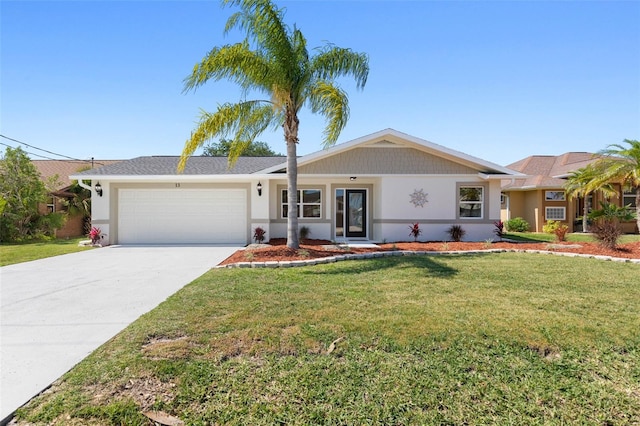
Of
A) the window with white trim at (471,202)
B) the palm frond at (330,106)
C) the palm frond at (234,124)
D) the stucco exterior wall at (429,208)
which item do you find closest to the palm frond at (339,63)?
the palm frond at (330,106)

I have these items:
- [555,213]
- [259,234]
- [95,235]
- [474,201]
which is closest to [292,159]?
[259,234]

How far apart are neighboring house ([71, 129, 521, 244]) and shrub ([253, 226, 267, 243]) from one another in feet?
0.89

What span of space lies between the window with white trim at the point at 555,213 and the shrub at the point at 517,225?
54.3 inches

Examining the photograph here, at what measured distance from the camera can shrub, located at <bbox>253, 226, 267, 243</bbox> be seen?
14.0 metres

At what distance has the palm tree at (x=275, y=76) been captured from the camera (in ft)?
28.9

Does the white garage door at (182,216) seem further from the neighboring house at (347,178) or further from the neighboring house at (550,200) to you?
the neighboring house at (550,200)

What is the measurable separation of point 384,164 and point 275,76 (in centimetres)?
690

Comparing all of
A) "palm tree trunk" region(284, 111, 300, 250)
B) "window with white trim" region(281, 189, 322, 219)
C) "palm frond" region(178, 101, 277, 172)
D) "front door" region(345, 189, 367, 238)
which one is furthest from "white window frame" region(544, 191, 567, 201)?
"palm frond" region(178, 101, 277, 172)

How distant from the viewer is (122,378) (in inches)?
120

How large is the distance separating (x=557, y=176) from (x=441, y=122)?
31.3ft

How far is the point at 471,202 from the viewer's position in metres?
14.9

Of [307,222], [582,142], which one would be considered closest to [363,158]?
[307,222]

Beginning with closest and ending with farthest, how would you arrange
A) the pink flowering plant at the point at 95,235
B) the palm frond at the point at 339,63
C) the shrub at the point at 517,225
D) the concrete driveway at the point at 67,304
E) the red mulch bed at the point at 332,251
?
1. the concrete driveway at the point at 67,304
2. the red mulch bed at the point at 332,251
3. the palm frond at the point at 339,63
4. the pink flowering plant at the point at 95,235
5. the shrub at the point at 517,225

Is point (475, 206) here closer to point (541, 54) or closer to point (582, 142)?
point (541, 54)
